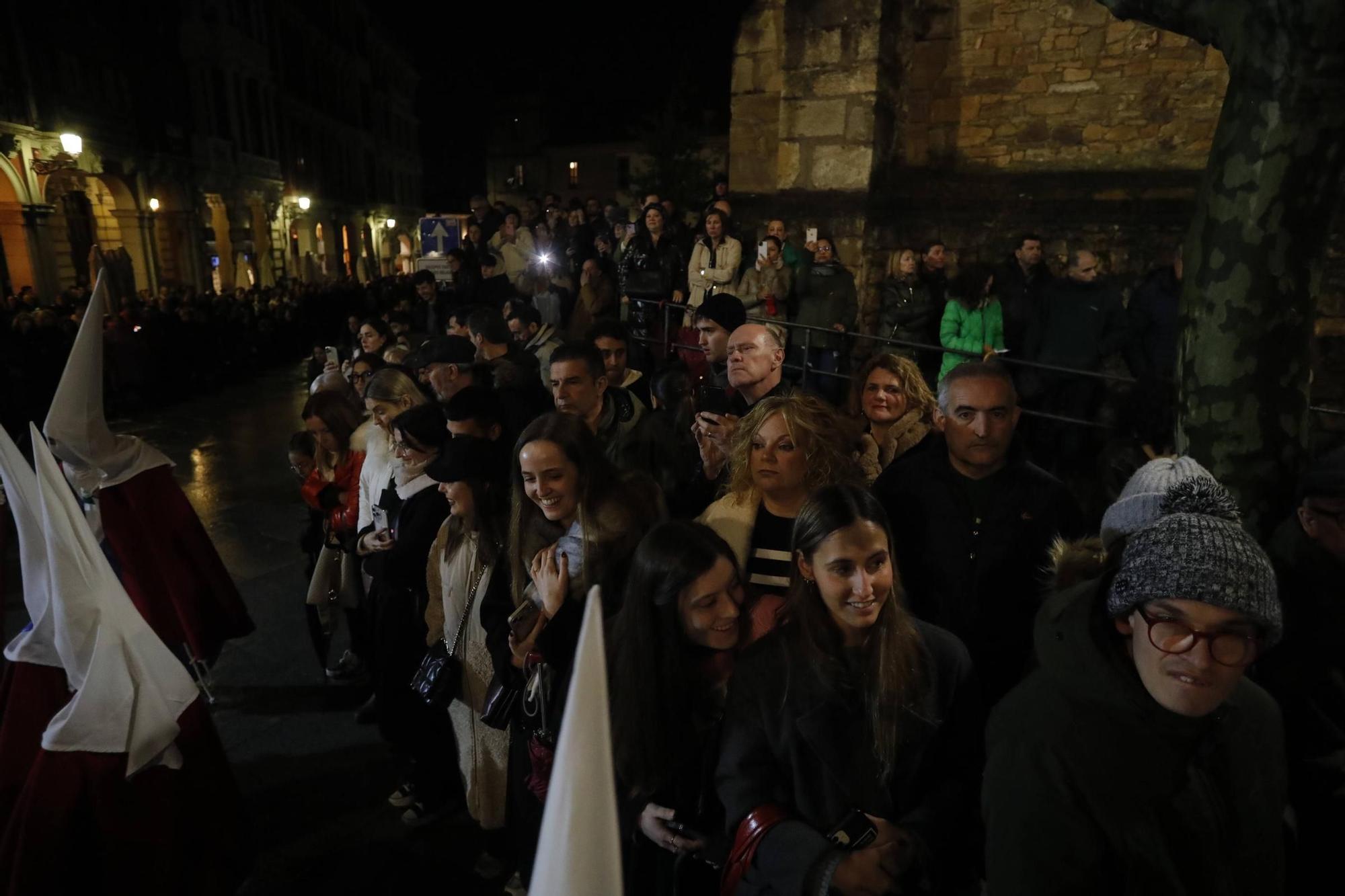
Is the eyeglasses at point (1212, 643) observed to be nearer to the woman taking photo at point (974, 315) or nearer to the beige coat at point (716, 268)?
the woman taking photo at point (974, 315)

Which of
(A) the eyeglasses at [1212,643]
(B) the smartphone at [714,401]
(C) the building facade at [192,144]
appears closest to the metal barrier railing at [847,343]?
(B) the smartphone at [714,401]

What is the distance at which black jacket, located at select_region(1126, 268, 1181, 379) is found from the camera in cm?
532

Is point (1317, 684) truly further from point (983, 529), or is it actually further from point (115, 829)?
point (115, 829)

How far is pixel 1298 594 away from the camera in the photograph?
6.69ft

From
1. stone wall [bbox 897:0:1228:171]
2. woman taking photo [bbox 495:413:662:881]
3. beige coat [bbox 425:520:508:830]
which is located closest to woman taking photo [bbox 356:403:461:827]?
beige coat [bbox 425:520:508:830]

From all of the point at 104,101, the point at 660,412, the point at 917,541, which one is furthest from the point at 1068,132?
the point at 104,101

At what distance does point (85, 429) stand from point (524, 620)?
2.40 metres

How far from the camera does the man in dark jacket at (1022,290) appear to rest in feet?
19.2

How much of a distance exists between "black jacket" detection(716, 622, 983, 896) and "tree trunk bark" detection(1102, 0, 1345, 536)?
147cm

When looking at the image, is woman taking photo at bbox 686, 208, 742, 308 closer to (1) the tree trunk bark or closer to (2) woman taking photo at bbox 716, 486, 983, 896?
(1) the tree trunk bark

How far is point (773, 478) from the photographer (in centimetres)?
251

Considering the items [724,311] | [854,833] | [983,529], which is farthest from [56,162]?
[854,833]

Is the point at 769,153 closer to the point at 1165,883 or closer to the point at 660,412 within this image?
the point at 660,412

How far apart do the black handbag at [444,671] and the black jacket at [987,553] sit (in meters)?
1.57
